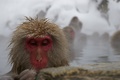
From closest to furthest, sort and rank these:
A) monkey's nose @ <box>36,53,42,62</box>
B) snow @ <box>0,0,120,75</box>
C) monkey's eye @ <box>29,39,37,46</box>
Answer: monkey's nose @ <box>36,53,42,62</box>
monkey's eye @ <box>29,39,37,46</box>
snow @ <box>0,0,120,75</box>

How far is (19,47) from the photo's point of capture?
356 cm

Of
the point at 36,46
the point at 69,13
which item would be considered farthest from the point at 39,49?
the point at 69,13

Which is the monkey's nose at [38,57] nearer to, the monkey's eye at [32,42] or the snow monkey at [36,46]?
the snow monkey at [36,46]

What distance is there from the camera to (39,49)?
3.43 metres

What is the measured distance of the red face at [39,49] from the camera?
336cm

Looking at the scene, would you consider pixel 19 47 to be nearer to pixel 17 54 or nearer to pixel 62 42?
pixel 17 54

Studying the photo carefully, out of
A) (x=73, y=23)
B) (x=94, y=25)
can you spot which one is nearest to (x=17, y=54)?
(x=73, y=23)

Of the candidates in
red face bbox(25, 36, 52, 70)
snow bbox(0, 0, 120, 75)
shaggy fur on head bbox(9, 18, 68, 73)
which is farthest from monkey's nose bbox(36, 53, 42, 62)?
snow bbox(0, 0, 120, 75)

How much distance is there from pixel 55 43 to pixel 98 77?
136cm

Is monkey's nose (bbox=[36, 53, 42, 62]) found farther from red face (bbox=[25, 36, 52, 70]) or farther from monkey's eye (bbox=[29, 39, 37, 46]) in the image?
monkey's eye (bbox=[29, 39, 37, 46])

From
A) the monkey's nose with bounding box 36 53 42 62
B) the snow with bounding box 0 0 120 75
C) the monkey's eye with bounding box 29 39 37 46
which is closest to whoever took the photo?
the monkey's nose with bounding box 36 53 42 62

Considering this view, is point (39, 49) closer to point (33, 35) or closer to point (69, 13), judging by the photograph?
point (33, 35)

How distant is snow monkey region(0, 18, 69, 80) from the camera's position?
3.42 m

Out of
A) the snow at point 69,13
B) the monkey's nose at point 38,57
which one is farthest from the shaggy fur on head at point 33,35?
the snow at point 69,13
